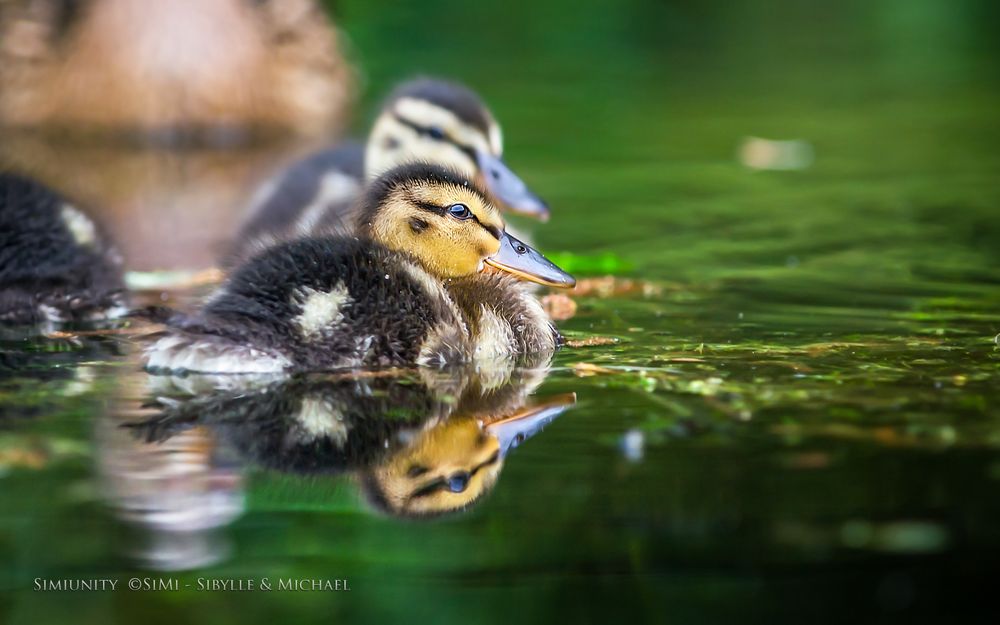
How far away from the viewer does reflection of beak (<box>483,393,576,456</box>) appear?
3.26 metres

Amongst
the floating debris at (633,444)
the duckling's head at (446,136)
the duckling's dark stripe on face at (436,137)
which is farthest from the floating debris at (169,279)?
the floating debris at (633,444)

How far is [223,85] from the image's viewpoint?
902 cm

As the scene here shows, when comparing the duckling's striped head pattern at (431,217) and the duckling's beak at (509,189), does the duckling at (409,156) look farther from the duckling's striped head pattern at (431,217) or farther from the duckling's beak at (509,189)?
the duckling's striped head pattern at (431,217)

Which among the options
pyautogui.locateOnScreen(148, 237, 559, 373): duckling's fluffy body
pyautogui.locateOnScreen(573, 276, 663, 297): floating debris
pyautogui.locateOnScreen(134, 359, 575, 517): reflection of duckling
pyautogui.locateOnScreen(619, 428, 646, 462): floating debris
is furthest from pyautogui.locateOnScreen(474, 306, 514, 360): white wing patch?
pyautogui.locateOnScreen(573, 276, 663, 297): floating debris

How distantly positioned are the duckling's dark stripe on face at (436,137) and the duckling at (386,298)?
54.1 inches

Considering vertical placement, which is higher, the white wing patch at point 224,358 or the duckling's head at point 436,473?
the white wing patch at point 224,358

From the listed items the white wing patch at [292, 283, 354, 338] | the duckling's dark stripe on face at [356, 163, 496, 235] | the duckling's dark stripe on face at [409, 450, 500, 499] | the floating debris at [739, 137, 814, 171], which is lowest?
the duckling's dark stripe on face at [409, 450, 500, 499]

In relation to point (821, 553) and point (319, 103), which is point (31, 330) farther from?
point (319, 103)

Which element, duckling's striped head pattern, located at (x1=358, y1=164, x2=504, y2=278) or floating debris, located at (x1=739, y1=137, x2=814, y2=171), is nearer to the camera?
duckling's striped head pattern, located at (x1=358, y1=164, x2=504, y2=278)

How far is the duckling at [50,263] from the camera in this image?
4473mm

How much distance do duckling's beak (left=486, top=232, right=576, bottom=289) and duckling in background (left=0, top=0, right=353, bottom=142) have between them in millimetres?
5099

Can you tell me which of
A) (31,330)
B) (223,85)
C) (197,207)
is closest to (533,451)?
(31,330)

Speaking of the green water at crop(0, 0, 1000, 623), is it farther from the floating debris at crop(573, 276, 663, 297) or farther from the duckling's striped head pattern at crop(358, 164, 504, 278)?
the duckling's striped head pattern at crop(358, 164, 504, 278)

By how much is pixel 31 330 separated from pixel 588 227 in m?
2.66
